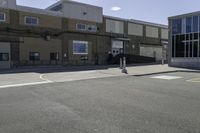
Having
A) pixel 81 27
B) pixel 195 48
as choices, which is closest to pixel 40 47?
pixel 81 27

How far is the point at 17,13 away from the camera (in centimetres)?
3422

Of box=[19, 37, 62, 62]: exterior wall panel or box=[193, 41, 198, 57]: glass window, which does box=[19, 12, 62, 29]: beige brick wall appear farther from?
box=[193, 41, 198, 57]: glass window

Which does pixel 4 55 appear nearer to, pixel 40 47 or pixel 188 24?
pixel 40 47

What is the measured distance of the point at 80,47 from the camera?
4078 cm

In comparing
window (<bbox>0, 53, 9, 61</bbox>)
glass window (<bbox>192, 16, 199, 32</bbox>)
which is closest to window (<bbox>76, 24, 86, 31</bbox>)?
window (<bbox>0, 53, 9, 61</bbox>)

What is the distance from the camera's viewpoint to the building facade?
28.4 metres

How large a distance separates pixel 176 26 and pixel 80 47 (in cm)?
1581

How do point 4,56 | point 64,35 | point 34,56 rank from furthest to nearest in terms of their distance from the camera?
point 64,35 < point 34,56 < point 4,56

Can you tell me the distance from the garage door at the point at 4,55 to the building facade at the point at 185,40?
2057cm

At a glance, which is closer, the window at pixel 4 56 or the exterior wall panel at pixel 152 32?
the window at pixel 4 56

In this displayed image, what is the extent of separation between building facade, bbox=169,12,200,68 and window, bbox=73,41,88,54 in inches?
582

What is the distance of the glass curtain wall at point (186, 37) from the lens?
2847 cm

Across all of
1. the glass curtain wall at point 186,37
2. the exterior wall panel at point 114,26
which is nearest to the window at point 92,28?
the exterior wall panel at point 114,26

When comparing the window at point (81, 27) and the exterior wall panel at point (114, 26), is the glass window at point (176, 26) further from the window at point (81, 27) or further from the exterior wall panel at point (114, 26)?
the exterior wall panel at point (114, 26)
